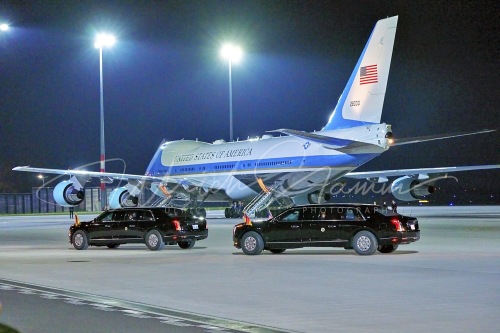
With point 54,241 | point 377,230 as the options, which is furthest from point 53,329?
point 54,241

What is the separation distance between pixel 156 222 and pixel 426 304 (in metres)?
16.3

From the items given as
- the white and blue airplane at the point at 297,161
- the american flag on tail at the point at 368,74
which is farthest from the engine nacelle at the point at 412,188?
the american flag on tail at the point at 368,74

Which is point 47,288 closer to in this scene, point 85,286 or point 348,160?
point 85,286

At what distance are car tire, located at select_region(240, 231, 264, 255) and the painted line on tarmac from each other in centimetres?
895

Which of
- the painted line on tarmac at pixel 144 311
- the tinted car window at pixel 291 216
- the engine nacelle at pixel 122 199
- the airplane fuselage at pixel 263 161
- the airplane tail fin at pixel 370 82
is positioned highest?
the airplane tail fin at pixel 370 82

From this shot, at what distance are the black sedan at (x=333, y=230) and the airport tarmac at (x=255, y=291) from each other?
44 cm

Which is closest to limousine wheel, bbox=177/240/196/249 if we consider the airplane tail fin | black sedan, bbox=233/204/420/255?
black sedan, bbox=233/204/420/255

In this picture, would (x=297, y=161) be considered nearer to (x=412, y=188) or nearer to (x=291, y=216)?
(x=412, y=188)

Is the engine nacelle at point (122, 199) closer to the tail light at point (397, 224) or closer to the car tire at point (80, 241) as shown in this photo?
the car tire at point (80, 241)

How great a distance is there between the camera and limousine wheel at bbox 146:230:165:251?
2894cm

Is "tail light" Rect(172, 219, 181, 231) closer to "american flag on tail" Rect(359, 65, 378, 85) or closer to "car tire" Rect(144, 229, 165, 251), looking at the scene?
"car tire" Rect(144, 229, 165, 251)

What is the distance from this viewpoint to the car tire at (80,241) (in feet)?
99.0

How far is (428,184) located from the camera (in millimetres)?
57906

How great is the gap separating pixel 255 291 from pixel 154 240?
513 inches
